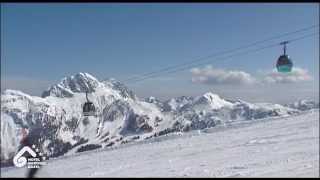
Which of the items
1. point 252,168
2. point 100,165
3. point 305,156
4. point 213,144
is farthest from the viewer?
point 213,144

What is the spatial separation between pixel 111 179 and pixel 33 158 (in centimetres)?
296

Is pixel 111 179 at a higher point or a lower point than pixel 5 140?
lower

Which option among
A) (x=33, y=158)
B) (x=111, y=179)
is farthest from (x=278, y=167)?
(x=33, y=158)

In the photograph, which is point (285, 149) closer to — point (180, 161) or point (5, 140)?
point (180, 161)

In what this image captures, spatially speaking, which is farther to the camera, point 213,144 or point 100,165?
point 213,144

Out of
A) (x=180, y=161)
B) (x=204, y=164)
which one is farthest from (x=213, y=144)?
(x=204, y=164)

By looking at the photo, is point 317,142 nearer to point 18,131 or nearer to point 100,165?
point 100,165

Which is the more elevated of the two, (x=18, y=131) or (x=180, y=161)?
(x=18, y=131)

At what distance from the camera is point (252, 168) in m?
17.0

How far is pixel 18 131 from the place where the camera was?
20672mm

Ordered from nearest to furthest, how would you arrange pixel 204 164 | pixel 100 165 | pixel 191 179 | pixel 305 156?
pixel 191 179 → pixel 305 156 → pixel 204 164 → pixel 100 165

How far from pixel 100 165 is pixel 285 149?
26.6ft

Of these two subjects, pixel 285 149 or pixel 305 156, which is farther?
pixel 285 149

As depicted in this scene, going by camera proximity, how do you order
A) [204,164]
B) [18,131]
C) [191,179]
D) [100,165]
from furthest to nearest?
[100,165], [18,131], [204,164], [191,179]
